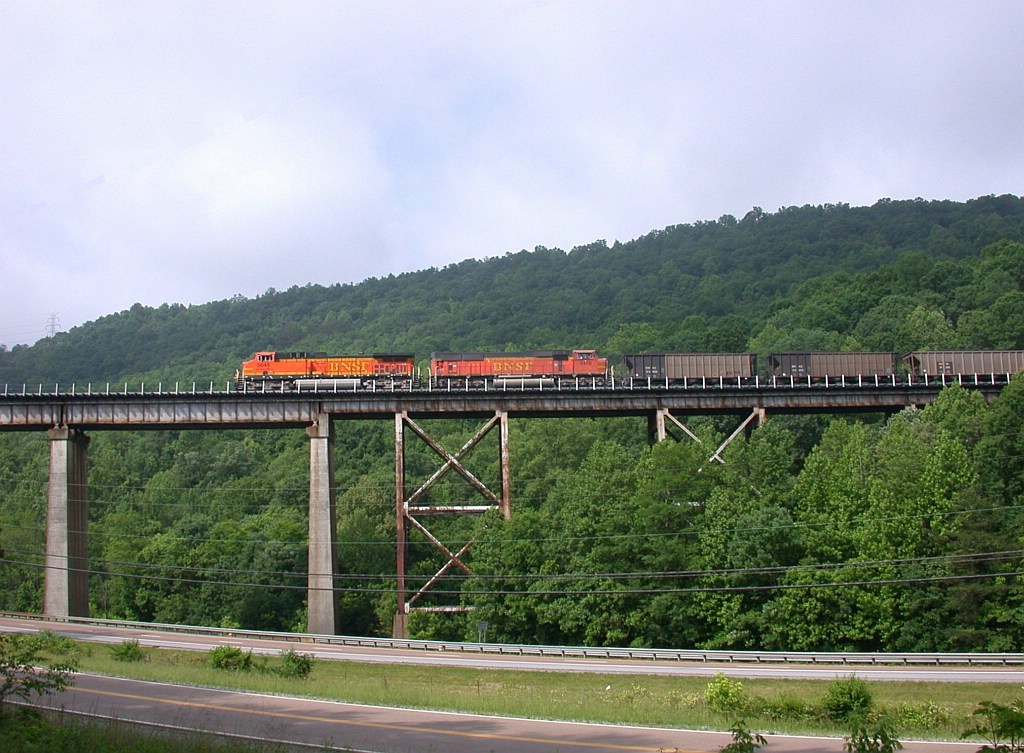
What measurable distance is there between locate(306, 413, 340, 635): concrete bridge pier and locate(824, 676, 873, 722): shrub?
3671cm

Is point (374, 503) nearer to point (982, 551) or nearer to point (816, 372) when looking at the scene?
point (816, 372)

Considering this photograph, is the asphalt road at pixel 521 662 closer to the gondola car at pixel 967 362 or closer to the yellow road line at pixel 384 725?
the yellow road line at pixel 384 725

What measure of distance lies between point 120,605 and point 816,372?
69153 mm

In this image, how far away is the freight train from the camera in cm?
7400

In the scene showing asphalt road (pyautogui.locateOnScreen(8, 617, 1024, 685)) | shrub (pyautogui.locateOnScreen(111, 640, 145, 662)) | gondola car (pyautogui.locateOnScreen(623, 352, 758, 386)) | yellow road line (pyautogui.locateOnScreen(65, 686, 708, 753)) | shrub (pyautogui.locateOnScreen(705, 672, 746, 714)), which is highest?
gondola car (pyautogui.locateOnScreen(623, 352, 758, 386))

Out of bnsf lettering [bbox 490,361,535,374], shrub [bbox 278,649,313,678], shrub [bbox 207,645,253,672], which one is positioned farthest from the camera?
bnsf lettering [bbox 490,361,535,374]

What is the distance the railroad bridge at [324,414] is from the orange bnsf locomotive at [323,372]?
198 inches

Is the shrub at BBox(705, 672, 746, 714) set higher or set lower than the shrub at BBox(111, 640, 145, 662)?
higher

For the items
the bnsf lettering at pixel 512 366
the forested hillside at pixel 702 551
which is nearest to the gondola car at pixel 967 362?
the forested hillside at pixel 702 551

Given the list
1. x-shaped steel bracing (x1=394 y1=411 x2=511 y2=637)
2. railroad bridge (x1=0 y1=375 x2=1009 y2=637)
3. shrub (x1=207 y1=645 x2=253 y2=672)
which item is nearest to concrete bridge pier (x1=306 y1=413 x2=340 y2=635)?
railroad bridge (x1=0 y1=375 x2=1009 y2=637)

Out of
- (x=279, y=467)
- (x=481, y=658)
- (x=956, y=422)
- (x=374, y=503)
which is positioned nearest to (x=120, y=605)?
(x=374, y=503)

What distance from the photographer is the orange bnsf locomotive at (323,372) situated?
240 ft

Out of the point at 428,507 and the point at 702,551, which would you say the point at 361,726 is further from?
the point at 428,507

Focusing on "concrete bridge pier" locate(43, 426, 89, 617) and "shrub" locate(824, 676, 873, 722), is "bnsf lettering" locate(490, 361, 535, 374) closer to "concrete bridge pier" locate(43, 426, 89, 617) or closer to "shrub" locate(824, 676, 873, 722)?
"concrete bridge pier" locate(43, 426, 89, 617)
